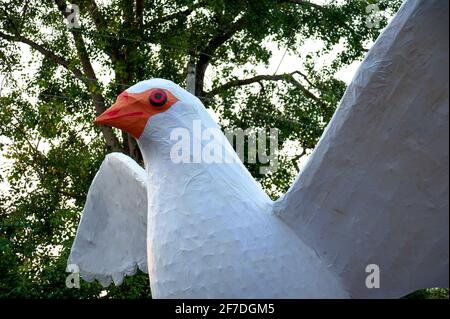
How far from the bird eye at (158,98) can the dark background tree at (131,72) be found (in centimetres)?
568

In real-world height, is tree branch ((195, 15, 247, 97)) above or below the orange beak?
above

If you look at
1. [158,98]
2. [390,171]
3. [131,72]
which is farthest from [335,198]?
[131,72]

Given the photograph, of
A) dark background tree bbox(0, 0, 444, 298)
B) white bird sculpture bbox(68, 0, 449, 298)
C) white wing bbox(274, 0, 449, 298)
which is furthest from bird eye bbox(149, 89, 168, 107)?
dark background tree bbox(0, 0, 444, 298)

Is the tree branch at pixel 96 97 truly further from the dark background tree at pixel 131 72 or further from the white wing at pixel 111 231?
the white wing at pixel 111 231

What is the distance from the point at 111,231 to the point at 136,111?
1350 mm

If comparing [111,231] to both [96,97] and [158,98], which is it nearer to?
[158,98]

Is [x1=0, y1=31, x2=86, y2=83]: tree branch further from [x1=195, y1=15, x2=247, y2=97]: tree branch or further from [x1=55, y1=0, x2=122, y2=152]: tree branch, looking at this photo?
[x1=195, y1=15, x2=247, y2=97]: tree branch

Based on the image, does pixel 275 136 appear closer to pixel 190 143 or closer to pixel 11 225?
pixel 11 225

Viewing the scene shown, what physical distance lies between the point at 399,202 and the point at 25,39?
8.46m

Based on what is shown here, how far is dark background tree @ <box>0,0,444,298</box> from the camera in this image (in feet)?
32.3

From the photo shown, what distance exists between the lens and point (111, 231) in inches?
196

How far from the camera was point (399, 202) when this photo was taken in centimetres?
317

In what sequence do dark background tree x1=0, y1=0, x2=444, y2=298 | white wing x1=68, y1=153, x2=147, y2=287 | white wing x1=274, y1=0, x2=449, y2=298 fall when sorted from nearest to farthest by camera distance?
1. white wing x1=274, y1=0, x2=449, y2=298
2. white wing x1=68, y1=153, x2=147, y2=287
3. dark background tree x1=0, y1=0, x2=444, y2=298

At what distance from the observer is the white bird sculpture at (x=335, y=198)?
2984mm
